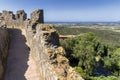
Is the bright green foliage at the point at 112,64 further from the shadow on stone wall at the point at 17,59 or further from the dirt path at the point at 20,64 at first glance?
the dirt path at the point at 20,64

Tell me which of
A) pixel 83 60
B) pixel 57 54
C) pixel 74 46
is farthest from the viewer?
pixel 74 46

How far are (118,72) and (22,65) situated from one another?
45733mm

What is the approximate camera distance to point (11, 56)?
20703 mm

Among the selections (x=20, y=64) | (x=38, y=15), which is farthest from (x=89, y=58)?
(x=20, y=64)

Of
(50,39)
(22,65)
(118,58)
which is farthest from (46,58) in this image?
(118,58)

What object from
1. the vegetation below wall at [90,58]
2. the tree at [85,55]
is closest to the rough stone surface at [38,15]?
the vegetation below wall at [90,58]

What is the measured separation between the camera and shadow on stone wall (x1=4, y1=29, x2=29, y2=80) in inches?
638

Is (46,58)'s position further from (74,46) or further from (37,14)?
(74,46)

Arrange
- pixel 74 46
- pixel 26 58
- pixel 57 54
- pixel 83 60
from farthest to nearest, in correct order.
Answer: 1. pixel 74 46
2. pixel 83 60
3. pixel 26 58
4. pixel 57 54

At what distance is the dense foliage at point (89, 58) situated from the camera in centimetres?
5319

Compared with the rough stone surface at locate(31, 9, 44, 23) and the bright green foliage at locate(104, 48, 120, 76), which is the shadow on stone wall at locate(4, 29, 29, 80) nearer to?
the rough stone surface at locate(31, 9, 44, 23)

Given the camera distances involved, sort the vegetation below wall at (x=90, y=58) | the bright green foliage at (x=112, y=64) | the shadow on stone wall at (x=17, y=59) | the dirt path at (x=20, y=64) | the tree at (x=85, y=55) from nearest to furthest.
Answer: the dirt path at (x=20, y=64), the shadow on stone wall at (x=17, y=59), the tree at (x=85, y=55), the vegetation below wall at (x=90, y=58), the bright green foliage at (x=112, y=64)

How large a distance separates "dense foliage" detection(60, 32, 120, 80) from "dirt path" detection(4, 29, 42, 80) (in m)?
27.3

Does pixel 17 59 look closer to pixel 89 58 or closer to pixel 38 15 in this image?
pixel 38 15
